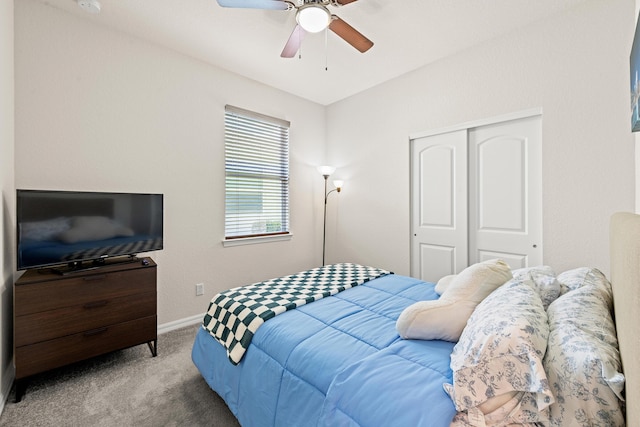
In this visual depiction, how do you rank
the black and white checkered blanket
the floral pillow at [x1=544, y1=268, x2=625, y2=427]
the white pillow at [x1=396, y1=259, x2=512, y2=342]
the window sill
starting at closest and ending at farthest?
the floral pillow at [x1=544, y1=268, x2=625, y2=427] < the white pillow at [x1=396, y1=259, x2=512, y2=342] < the black and white checkered blanket < the window sill

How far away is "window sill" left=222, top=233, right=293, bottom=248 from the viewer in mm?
3242

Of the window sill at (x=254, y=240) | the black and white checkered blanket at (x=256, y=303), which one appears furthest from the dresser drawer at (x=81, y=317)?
the window sill at (x=254, y=240)

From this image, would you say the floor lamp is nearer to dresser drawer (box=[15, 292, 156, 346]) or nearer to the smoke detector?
dresser drawer (box=[15, 292, 156, 346])

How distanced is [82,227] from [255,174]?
181 cm

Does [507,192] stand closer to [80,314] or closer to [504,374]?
[504,374]

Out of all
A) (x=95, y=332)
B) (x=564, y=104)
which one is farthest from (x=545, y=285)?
(x=95, y=332)

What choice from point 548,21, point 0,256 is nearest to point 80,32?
point 0,256

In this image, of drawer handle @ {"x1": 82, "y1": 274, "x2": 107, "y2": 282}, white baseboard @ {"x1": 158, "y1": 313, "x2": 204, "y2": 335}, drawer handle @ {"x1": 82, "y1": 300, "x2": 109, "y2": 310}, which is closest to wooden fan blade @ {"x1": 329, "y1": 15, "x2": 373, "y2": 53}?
drawer handle @ {"x1": 82, "y1": 274, "x2": 107, "y2": 282}

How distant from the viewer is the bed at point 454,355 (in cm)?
76

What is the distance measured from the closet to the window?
1.68 metres

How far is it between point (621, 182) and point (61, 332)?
161 inches

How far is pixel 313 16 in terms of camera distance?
5.67 ft

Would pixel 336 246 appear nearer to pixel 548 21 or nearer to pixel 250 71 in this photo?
pixel 250 71

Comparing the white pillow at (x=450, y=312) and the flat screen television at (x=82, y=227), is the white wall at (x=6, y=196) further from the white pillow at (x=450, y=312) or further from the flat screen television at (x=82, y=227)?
the white pillow at (x=450, y=312)
